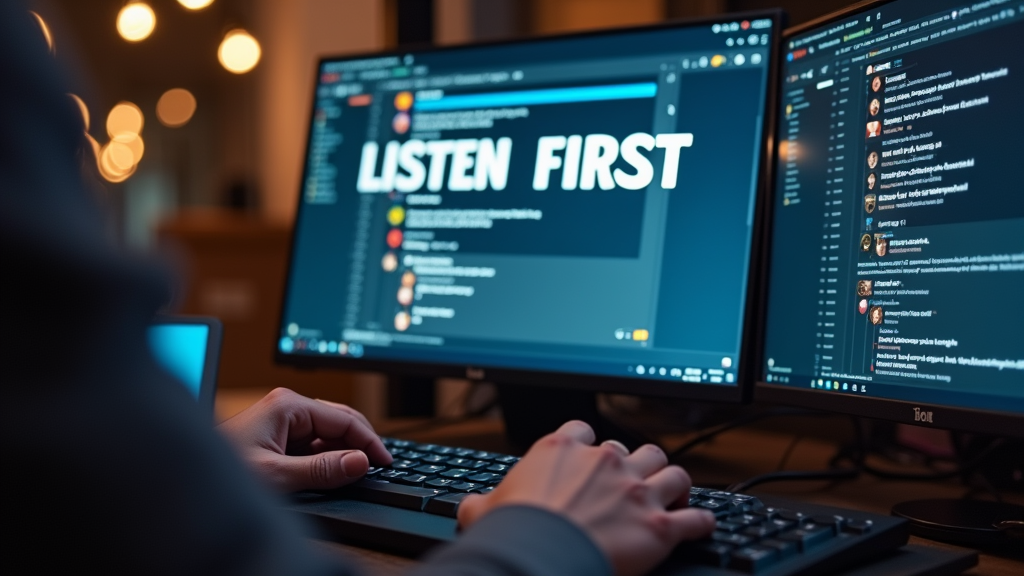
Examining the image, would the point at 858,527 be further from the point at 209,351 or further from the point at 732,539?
the point at 209,351

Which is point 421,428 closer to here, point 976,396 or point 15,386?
point 976,396

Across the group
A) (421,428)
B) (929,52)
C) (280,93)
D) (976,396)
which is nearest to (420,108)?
(421,428)

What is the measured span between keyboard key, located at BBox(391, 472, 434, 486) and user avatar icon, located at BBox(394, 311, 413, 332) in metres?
0.35

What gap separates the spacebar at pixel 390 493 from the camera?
28.0 inches

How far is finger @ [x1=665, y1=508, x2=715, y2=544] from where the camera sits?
0.56 meters

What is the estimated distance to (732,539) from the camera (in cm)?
58

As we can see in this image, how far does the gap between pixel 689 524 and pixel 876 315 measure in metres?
0.31

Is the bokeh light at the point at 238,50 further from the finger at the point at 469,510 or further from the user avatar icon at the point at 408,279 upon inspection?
the finger at the point at 469,510

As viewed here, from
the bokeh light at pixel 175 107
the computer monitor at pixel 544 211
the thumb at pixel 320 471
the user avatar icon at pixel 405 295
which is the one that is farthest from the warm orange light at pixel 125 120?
the thumb at pixel 320 471

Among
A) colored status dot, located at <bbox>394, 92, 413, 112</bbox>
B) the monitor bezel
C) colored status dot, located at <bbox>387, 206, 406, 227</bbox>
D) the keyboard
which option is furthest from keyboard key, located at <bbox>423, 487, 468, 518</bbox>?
colored status dot, located at <bbox>394, 92, 413, 112</bbox>

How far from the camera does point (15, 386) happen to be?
13.0 inches

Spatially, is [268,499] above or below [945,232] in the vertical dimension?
below

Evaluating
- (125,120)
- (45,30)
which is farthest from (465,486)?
(125,120)

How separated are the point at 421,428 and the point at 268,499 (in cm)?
90
